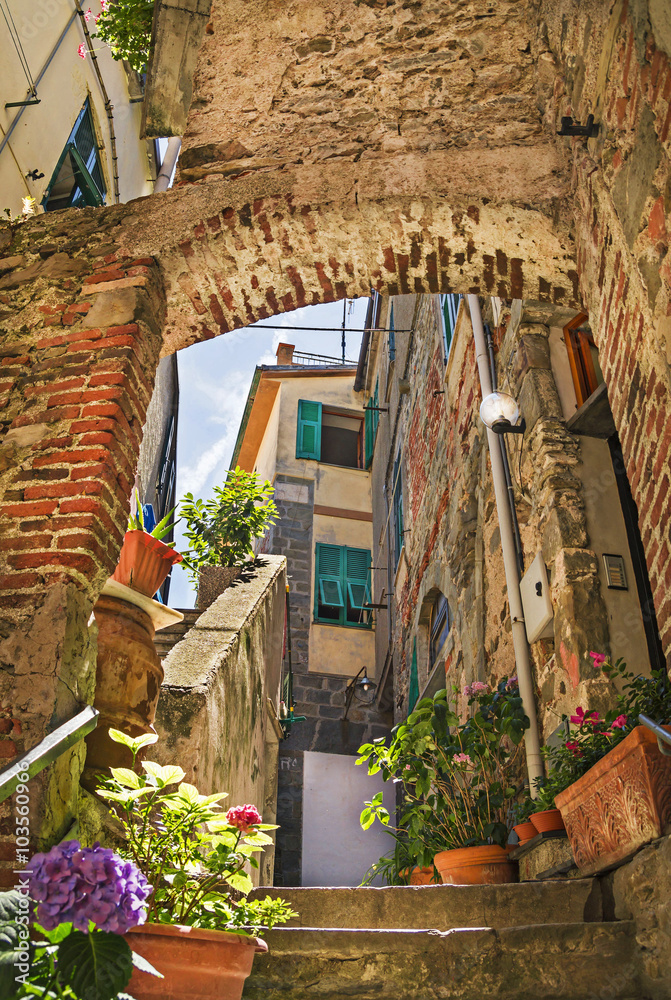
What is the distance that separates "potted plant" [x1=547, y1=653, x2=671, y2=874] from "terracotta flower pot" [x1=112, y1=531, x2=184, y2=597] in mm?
1762

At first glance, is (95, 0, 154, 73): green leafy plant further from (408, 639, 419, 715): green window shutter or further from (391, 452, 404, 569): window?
(391, 452, 404, 569): window

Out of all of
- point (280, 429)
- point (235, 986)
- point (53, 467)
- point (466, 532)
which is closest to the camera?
point (235, 986)

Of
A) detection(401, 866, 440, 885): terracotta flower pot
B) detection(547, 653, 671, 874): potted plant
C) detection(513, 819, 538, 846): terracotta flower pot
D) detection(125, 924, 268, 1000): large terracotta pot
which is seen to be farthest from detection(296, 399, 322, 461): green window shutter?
detection(125, 924, 268, 1000): large terracotta pot

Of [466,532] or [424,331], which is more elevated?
[424,331]

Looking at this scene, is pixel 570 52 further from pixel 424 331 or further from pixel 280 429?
pixel 280 429

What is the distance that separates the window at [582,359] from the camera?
4.64 m

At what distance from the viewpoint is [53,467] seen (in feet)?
9.12

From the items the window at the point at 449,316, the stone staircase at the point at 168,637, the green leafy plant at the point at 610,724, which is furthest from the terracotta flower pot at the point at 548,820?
the window at the point at 449,316

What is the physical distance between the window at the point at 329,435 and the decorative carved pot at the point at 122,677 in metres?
10.8

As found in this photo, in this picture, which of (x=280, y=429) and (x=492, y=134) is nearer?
(x=492, y=134)

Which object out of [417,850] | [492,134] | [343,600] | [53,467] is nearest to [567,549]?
[417,850]

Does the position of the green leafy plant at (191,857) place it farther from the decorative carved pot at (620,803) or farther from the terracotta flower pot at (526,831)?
the terracotta flower pot at (526,831)

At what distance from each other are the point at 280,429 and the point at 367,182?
1111 cm

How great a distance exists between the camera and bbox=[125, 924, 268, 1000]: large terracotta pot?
71.6 inches
